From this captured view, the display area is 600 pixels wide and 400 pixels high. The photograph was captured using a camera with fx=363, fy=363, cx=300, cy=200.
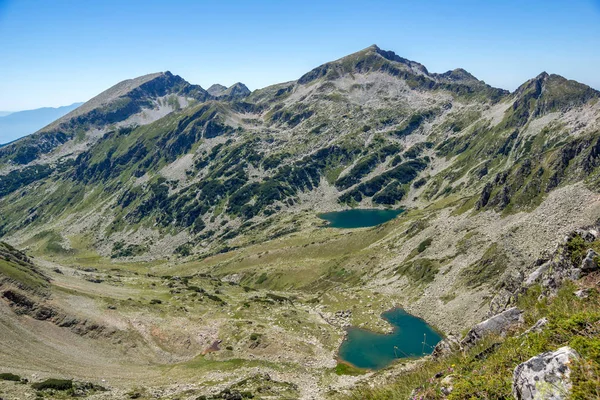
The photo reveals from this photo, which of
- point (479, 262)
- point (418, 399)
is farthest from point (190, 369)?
point (479, 262)

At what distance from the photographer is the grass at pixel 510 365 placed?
30.0 ft

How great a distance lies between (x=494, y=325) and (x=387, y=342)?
73443mm

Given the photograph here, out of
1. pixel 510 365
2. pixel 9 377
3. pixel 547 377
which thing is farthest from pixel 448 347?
pixel 9 377

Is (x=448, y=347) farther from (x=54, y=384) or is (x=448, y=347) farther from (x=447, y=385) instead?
(x=54, y=384)

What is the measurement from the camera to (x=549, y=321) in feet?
42.0

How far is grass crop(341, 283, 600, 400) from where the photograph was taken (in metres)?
9.16

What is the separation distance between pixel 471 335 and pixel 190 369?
192 feet

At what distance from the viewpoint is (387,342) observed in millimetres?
86938

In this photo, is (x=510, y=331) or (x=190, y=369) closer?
(x=510, y=331)

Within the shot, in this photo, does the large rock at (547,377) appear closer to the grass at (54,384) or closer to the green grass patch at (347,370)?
the grass at (54,384)

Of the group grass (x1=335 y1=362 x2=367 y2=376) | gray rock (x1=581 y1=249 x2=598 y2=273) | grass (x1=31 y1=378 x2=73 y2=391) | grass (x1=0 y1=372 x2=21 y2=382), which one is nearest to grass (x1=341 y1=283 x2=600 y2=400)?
gray rock (x1=581 y1=249 x2=598 y2=273)

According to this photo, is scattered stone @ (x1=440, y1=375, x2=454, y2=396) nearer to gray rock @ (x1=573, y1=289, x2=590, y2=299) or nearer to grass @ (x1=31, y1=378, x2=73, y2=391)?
gray rock @ (x1=573, y1=289, x2=590, y2=299)

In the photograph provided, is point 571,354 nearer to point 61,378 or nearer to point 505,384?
point 505,384

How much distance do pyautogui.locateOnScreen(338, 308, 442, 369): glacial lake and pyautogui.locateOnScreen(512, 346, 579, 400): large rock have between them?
71075 millimetres
